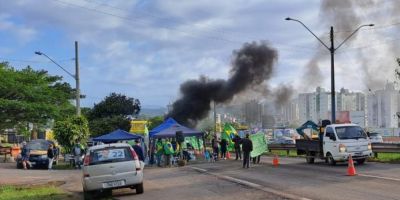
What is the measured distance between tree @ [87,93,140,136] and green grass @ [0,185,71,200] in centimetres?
4438

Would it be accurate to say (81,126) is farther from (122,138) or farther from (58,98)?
(58,98)

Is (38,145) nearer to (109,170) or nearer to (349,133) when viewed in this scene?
(349,133)

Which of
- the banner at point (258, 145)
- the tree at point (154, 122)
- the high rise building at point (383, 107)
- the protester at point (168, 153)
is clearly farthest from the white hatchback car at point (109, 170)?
the high rise building at point (383, 107)

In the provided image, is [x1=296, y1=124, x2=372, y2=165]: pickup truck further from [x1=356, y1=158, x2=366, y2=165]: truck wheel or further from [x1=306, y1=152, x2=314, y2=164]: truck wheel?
[x1=306, y1=152, x2=314, y2=164]: truck wheel

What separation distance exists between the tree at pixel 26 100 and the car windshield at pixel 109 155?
36.7m

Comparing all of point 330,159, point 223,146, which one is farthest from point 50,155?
point 330,159

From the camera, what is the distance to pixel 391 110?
123812 millimetres

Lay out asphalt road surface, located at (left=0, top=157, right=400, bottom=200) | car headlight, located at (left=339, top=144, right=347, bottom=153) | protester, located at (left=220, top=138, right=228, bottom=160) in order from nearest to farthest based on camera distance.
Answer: asphalt road surface, located at (left=0, top=157, right=400, bottom=200)
car headlight, located at (left=339, top=144, right=347, bottom=153)
protester, located at (left=220, top=138, right=228, bottom=160)

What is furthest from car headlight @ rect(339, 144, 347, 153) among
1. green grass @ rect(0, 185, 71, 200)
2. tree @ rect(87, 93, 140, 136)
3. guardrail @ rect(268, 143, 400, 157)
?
tree @ rect(87, 93, 140, 136)

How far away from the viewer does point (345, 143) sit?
24.9m

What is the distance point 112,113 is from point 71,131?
32.1 metres

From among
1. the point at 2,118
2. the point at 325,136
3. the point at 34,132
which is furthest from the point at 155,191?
the point at 34,132

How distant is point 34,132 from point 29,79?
894cm

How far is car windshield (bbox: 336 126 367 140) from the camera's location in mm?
25500
